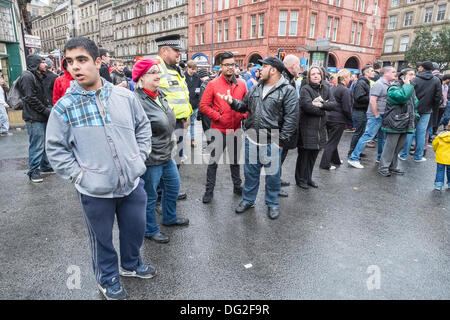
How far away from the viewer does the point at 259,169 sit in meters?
4.11

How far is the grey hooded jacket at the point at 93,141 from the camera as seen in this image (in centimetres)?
206


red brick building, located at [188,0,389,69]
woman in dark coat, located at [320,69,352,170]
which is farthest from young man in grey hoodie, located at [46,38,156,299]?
red brick building, located at [188,0,389,69]

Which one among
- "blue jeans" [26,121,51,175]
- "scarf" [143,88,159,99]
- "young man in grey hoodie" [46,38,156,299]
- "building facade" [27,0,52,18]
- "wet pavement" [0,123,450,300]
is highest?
"building facade" [27,0,52,18]

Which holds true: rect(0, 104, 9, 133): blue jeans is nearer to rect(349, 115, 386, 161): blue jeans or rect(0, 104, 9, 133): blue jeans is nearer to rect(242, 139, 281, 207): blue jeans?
rect(242, 139, 281, 207): blue jeans

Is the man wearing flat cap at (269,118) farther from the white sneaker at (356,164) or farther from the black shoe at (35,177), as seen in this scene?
the black shoe at (35,177)

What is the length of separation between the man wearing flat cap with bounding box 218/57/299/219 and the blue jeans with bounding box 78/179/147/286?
187 centimetres

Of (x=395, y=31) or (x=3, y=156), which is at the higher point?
(x=395, y=31)

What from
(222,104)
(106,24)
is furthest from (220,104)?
(106,24)

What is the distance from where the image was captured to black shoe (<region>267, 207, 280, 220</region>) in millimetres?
4066

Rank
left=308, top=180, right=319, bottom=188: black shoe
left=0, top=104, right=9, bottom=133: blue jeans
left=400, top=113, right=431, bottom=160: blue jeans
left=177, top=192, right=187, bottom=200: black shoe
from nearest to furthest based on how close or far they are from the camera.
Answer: left=177, top=192, right=187, bottom=200: black shoe < left=308, top=180, right=319, bottom=188: black shoe < left=400, top=113, right=431, bottom=160: blue jeans < left=0, top=104, right=9, bottom=133: blue jeans

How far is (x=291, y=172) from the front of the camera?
6.13 meters

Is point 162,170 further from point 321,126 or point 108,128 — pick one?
point 321,126

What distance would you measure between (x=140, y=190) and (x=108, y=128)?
0.63 m
